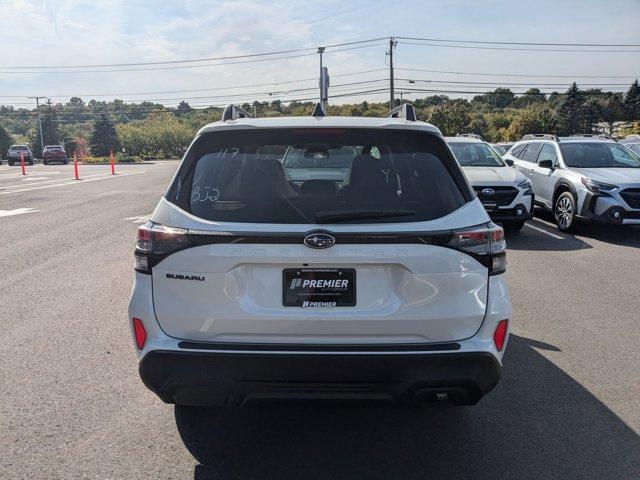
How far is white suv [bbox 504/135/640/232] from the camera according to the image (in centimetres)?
1020

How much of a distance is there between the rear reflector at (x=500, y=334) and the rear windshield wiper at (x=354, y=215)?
28.6 inches

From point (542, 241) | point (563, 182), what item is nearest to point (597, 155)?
point (563, 182)

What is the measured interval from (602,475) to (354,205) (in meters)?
1.86

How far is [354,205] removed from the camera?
2.92 metres

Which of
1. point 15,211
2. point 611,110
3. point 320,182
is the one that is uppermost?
point 611,110

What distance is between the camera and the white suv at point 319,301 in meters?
2.77

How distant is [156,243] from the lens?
2908mm

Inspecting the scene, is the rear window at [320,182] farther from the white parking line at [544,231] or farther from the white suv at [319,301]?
the white parking line at [544,231]

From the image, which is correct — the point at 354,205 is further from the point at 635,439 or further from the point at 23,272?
the point at 23,272

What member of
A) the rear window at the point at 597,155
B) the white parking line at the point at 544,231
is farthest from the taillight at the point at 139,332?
the rear window at the point at 597,155

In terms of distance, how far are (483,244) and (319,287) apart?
83 cm

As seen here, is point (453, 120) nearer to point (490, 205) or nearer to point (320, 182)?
point (490, 205)

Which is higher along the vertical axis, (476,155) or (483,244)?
(476,155)

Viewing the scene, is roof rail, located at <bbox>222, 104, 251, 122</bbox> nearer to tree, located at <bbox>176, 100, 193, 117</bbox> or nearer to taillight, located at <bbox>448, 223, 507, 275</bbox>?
taillight, located at <bbox>448, 223, 507, 275</bbox>
